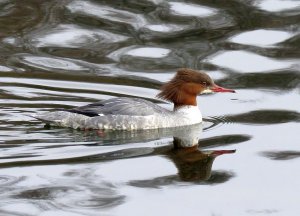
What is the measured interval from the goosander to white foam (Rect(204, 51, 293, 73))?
1.76 metres

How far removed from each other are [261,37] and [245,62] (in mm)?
1115

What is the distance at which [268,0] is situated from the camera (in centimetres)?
1515

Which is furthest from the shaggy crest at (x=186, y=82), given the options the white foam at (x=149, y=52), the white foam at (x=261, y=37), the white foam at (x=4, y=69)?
the white foam at (x=261, y=37)

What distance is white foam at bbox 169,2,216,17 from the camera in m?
14.7

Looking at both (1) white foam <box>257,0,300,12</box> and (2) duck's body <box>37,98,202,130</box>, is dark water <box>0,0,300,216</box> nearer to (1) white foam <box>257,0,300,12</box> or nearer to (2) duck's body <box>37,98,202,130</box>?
(1) white foam <box>257,0,300,12</box>

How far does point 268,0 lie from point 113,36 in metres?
2.76

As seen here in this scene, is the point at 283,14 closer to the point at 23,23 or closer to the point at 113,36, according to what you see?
the point at 113,36

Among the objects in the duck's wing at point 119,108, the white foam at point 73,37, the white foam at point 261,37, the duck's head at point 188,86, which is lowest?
the duck's wing at point 119,108

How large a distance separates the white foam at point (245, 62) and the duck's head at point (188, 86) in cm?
169

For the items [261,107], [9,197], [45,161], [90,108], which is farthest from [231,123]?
[9,197]

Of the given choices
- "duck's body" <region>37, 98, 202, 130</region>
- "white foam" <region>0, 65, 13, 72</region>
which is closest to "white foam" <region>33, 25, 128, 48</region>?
"white foam" <region>0, 65, 13, 72</region>

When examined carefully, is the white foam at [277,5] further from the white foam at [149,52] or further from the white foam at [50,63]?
the white foam at [50,63]

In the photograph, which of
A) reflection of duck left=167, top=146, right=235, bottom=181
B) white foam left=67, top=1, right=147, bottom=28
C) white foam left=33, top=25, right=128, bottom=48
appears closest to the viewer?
reflection of duck left=167, top=146, right=235, bottom=181

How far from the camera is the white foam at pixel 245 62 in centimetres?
1265
